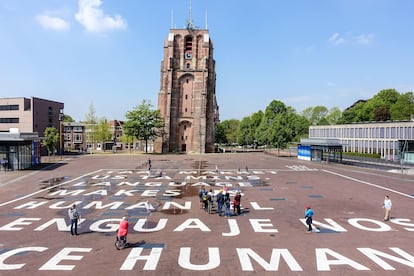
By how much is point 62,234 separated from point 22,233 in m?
2.11

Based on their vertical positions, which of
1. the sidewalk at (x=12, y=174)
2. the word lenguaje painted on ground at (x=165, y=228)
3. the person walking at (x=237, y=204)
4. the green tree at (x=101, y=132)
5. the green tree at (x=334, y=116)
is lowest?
the sidewalk at (x=12, y=174)

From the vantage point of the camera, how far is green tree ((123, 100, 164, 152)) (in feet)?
243

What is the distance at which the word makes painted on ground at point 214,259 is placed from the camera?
12.2 meters

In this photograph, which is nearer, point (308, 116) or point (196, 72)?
point (196, 72)

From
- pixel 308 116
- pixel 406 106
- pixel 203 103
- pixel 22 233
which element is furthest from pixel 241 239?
pixel 308 116

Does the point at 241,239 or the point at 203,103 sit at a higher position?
the point at 203,103

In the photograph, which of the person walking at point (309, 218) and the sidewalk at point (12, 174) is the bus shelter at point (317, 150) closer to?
the person walking at point (309, 218)

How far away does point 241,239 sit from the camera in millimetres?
15508

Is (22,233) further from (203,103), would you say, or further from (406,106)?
(406,106)

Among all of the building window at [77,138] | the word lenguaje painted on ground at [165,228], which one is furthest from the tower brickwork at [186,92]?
the word lenguaje painted on ground at [165,228]

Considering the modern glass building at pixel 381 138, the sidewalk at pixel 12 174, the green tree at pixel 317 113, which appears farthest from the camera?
the green tree at pixel 317 113

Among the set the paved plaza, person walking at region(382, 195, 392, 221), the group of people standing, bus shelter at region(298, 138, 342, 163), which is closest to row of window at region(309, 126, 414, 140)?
bus shelter at region(298, 138, 342, 163)

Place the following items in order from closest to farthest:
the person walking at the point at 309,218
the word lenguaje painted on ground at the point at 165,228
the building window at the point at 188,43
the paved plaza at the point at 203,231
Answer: the paved plaza at the point at 203,231 < the word lenguaje painted on ground at the point at 165,228 < the person walking at the point at 309,218 < the building window at the point at 188,43

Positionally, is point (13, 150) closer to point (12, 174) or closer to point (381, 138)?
point (12, 174)
